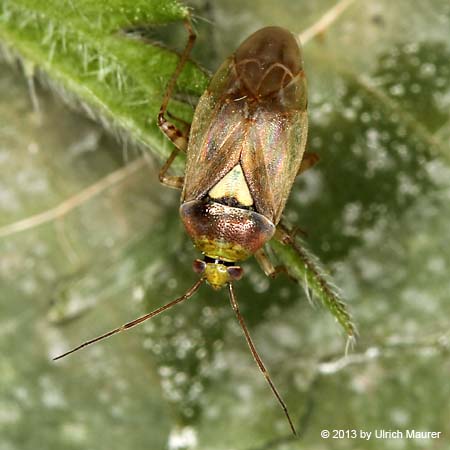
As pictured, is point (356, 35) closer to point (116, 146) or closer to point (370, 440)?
point (116, 146)

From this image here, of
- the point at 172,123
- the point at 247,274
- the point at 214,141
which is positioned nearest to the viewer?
the point at 172,123

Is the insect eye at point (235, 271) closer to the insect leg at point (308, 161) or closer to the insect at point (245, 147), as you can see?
the insect at point (245, 147)

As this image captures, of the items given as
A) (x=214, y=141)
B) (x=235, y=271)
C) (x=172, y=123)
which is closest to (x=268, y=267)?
(x=235, y=271)

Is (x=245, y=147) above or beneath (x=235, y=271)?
above

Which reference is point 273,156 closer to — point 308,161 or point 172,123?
point 308,161

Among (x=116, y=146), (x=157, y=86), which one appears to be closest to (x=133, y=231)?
(x=116, y=146)

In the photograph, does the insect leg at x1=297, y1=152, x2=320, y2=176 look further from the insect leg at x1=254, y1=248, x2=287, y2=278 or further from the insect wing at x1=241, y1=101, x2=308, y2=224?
the insect leg at x1=254, y1=248, x2=287, y2=278

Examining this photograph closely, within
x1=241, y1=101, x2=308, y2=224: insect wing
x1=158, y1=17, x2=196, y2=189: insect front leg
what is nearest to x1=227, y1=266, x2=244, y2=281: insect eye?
x1=241, y1=101, x2=308, y2=224: insect wing

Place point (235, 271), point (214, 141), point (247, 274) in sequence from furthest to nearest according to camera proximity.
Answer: point (247, 274) → point (235, 271) → point (214, 141)
